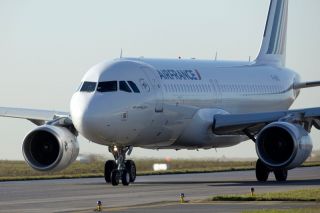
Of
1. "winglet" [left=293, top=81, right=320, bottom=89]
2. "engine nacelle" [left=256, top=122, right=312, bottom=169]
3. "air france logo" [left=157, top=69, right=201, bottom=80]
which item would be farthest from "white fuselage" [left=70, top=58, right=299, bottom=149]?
"engine nacelle" [left=256, top=122, right=312, bottom=169]

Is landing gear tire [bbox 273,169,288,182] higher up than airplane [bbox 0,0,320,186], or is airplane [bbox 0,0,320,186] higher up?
airplane [bbox 0,0,320,186]

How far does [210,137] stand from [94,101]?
26.9ft

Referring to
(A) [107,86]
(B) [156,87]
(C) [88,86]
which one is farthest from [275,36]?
(C) [88,86]

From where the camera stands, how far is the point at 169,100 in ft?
136

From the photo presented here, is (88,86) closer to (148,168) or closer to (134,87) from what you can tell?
(134,87)

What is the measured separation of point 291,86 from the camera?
180ft

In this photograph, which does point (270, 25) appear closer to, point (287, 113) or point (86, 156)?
point (86, 156)

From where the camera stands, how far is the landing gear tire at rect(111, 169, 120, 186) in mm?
38594

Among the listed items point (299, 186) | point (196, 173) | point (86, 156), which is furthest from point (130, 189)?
point (86, 156)

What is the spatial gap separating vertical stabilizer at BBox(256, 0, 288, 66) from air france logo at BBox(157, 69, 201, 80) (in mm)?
10915

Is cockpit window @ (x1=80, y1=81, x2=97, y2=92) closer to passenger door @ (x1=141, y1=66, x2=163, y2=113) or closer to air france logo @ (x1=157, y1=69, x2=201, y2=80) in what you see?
passenger door @ (x1=141, y1=66, x2=163, y2=113)

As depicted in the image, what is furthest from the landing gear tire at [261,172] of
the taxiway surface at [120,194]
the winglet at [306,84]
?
the winglet at [306,84]

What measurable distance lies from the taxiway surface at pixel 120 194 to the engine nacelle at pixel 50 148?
2.63 ft

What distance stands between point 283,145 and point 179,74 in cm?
576
